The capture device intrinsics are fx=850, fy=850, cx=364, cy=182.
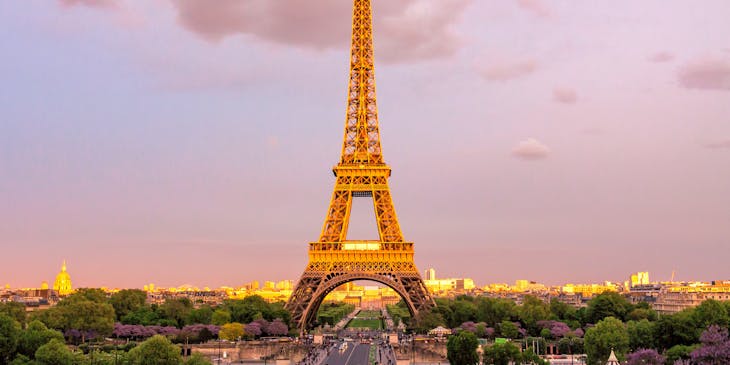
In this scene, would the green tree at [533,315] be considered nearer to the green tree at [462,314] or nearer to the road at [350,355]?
the green tree at [462,314]

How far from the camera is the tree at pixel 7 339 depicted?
54.2 m

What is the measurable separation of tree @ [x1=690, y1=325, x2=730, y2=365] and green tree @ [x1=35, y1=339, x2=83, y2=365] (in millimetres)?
35259

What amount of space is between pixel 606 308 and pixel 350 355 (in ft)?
93.9

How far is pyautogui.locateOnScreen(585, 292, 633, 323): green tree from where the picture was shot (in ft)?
295

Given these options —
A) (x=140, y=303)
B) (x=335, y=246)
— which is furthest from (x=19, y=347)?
(x=140, y=303)

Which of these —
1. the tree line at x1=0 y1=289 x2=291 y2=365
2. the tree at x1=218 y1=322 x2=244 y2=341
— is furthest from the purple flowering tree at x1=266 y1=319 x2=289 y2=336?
the tree at x1=218 y1=322 x2=244 y2=341

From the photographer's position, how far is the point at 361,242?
85062 millimetres

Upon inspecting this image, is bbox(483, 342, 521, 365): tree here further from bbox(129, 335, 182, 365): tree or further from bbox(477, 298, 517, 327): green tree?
bbox(477, 298, 517, 327): green tree

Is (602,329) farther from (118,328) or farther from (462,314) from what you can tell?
(118,328)

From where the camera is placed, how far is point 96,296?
93062 mm

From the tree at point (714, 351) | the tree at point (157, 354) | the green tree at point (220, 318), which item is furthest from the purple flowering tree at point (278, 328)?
the tree at point (714, 351)

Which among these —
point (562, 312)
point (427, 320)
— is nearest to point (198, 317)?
point (427, 320)

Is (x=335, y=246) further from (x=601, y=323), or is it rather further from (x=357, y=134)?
(x=601, y=323)

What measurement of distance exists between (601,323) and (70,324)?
48248 millimetres
